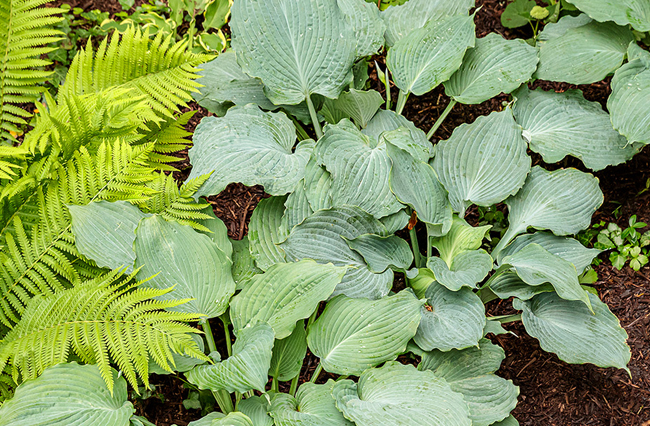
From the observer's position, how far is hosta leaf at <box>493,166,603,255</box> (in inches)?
88.2

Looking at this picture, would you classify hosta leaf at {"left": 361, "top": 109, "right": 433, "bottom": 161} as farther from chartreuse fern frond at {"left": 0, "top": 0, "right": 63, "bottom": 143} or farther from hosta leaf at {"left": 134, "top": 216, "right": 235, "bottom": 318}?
chartreuse fern frond at {"left": 0, "top": 0, "right": 63, "bottom": 143}

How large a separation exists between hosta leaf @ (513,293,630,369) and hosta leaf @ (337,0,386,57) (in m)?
1.35

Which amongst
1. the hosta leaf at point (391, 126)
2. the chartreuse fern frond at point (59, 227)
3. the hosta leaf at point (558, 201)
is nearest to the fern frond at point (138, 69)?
the chartreuse fern frond at point (59, 227)

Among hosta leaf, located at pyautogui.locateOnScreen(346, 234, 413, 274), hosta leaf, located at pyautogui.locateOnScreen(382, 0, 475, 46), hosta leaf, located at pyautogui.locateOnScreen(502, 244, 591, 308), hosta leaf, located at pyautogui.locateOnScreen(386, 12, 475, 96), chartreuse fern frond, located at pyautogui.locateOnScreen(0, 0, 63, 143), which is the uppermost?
chartreuse fern frond, located at pyautogui.locateOnScreen(0, 0, 63, 143)

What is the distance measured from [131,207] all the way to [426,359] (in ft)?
4.48

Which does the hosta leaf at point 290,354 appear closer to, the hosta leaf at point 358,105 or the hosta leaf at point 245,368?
the hosta leaf at point 245,368

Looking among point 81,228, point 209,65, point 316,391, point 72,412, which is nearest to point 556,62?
point 209,65

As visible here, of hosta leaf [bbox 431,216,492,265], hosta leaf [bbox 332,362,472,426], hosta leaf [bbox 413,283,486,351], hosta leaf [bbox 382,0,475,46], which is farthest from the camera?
hosta leaf [bbox 382,0,475,46]

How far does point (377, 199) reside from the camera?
2152 millimetres

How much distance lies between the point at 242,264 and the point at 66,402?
2.74 feet

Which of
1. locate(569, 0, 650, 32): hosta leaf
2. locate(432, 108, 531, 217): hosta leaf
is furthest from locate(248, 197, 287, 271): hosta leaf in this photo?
locate(569, 0, 650, 32): hosta leaf

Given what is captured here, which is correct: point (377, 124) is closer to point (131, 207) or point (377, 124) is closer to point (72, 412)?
point (131, 207)

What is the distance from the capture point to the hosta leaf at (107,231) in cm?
199

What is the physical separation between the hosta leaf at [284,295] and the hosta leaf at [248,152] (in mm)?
380
